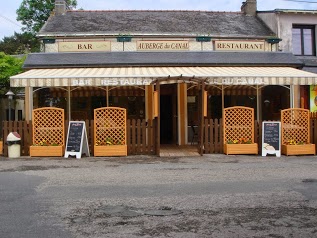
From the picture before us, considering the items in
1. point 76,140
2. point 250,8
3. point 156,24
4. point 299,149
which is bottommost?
point 299,149

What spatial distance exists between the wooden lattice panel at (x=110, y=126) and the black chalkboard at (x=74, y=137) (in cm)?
51

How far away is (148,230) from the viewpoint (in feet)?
16.9

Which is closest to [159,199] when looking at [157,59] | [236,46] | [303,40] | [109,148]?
[109,148]

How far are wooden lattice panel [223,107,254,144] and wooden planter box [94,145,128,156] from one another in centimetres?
338

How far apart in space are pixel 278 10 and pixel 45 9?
24.4 metres

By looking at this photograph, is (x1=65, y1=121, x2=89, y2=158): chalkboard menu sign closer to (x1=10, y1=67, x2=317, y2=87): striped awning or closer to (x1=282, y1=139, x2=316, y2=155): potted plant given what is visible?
(x1=10, y1=67, x2=317, y2=87): striped awning

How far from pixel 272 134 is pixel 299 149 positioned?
1025 millimetres

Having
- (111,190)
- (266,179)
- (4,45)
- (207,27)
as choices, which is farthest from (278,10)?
(4,45)

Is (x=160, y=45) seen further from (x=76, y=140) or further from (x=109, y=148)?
(x=76, y=140)

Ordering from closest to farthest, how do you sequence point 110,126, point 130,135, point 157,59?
point 110,126 < point 130,135 < point 157,59

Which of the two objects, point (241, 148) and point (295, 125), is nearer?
point (241, 148)

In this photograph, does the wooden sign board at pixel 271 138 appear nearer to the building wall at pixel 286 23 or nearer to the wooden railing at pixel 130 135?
the wooden railing at pixel 130 135

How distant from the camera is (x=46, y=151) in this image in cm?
1271

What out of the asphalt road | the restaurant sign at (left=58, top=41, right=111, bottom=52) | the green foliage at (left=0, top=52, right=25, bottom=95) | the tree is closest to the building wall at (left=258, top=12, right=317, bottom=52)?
the restaurant sign at (left=58, top=41, right=111, bottom=52)
